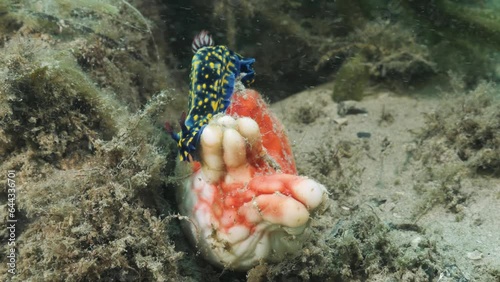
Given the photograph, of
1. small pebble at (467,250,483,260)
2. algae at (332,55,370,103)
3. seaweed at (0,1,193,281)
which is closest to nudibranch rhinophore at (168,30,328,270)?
seaweed at (0,1,193,281)

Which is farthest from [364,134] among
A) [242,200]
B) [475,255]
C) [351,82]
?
[242,200]

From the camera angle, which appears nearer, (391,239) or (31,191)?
(31,191)

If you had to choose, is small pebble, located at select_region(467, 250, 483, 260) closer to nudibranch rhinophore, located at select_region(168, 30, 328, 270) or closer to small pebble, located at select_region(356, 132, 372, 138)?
nudibranch rhinophore, located at select_region(168, 30, 328, 270)

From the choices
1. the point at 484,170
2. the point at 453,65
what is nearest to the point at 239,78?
the point at 484,170

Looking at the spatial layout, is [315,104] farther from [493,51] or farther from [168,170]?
[168,170]

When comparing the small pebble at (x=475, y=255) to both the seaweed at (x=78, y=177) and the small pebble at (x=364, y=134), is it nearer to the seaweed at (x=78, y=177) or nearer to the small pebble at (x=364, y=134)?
the seaweed at (x=78, y=177)
